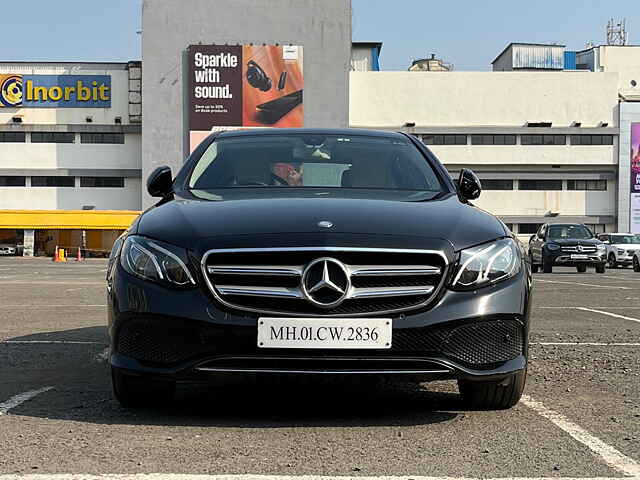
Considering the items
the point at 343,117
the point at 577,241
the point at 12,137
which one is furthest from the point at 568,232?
the point at 12,137

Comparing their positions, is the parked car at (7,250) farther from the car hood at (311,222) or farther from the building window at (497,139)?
the car hood at (311,222)

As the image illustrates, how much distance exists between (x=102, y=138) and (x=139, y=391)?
66194mm

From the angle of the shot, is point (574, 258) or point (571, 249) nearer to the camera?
point (574, 258)

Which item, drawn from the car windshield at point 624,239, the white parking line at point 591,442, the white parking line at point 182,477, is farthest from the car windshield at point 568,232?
the white parking line at point 182,477

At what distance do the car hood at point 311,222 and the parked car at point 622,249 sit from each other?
116ft

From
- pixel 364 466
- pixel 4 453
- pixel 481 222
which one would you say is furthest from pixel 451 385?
pixel 4 453

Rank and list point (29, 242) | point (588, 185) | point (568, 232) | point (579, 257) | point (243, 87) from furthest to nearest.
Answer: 1. point (588, 185)
2. point (243, 87)
3. point (29, 242)
4. point (568, 232)
5. point (579, 257)

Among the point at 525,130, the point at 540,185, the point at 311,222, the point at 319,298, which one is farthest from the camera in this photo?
the point at 540,185

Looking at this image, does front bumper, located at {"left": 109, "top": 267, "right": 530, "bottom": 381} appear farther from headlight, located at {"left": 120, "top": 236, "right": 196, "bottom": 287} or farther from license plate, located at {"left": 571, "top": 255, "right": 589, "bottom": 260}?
license plate, located at {"left": 571, "top": 255, "right": 589, "bottom": 260}

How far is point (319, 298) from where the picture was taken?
4129 millimetres

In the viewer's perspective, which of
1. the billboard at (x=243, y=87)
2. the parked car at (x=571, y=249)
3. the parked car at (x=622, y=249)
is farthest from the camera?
the billboard at (x=243, y=87)

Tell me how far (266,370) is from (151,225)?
91 cm

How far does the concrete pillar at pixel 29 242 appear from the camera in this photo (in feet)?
197

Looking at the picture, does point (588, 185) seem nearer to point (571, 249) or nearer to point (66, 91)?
point (66, 91)
